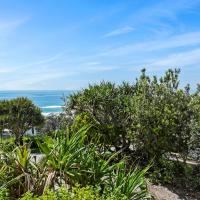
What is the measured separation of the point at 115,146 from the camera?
16.8 meters

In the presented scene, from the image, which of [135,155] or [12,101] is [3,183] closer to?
[135,155]

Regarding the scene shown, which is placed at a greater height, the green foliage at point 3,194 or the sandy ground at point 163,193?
the green foliage at point 3,194

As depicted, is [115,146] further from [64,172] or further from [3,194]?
[3,194]

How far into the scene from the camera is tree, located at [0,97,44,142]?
2980 centimetres

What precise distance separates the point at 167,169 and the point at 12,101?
61.7 feet

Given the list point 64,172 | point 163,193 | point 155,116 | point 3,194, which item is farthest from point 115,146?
point 3,194

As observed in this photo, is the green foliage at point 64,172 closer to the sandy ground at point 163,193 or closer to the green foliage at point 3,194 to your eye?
the green foliage at point 3,194

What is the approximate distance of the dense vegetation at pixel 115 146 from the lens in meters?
6.37

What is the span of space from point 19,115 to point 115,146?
14.7m

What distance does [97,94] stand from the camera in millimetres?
16297

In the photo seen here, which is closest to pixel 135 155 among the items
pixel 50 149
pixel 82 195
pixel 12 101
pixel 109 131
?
pixel 109 131

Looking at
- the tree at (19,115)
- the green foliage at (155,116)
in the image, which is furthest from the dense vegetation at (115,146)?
the tree at (19,115)

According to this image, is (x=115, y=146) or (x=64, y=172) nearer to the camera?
(x=64, y=172)

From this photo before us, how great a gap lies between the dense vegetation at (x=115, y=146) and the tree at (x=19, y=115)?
13167 millimetres
